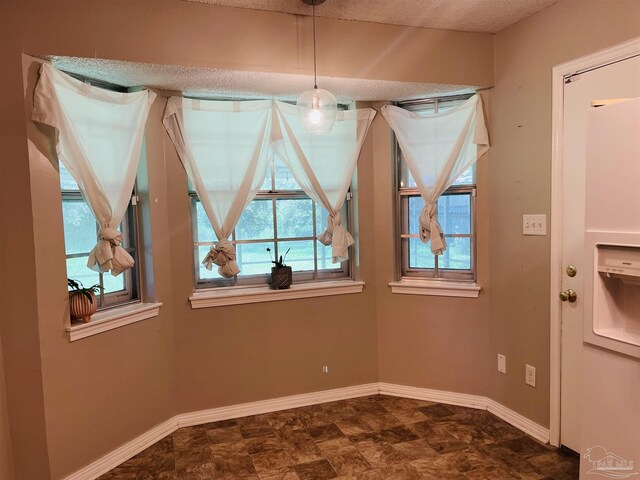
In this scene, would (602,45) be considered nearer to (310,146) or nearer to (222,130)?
(310,146)

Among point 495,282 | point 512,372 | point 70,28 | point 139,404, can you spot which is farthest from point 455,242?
point 70,28

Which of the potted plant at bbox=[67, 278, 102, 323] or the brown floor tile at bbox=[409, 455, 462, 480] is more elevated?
the potted plant at bbox=[67, 278, 102, 323]

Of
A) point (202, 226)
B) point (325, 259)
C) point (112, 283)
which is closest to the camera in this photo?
point (112, 283)

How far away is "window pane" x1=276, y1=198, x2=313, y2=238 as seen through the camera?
10.8 feet

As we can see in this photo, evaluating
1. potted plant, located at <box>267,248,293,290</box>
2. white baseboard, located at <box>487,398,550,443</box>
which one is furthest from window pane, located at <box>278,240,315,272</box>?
white baseboard, located at <box>487,398,550,443</box>

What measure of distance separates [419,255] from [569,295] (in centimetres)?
110

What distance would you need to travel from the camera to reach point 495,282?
304 centimetres

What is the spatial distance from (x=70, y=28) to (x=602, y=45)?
2633mm

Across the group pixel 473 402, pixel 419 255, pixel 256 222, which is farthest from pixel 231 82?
pixel 473 402

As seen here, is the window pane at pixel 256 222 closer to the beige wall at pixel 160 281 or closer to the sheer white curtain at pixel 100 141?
the beige wall at pixel 160 281

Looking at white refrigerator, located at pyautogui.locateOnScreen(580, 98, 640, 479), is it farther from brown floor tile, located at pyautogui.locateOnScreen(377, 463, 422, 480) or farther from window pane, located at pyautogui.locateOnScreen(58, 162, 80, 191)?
window pane, located at pyautogui.locateOnScreen(58, 162, 80, 191)

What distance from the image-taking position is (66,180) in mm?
2484

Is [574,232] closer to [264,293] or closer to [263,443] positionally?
[264,293]

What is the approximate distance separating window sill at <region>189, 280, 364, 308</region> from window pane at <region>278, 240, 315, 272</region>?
0.14 meters
